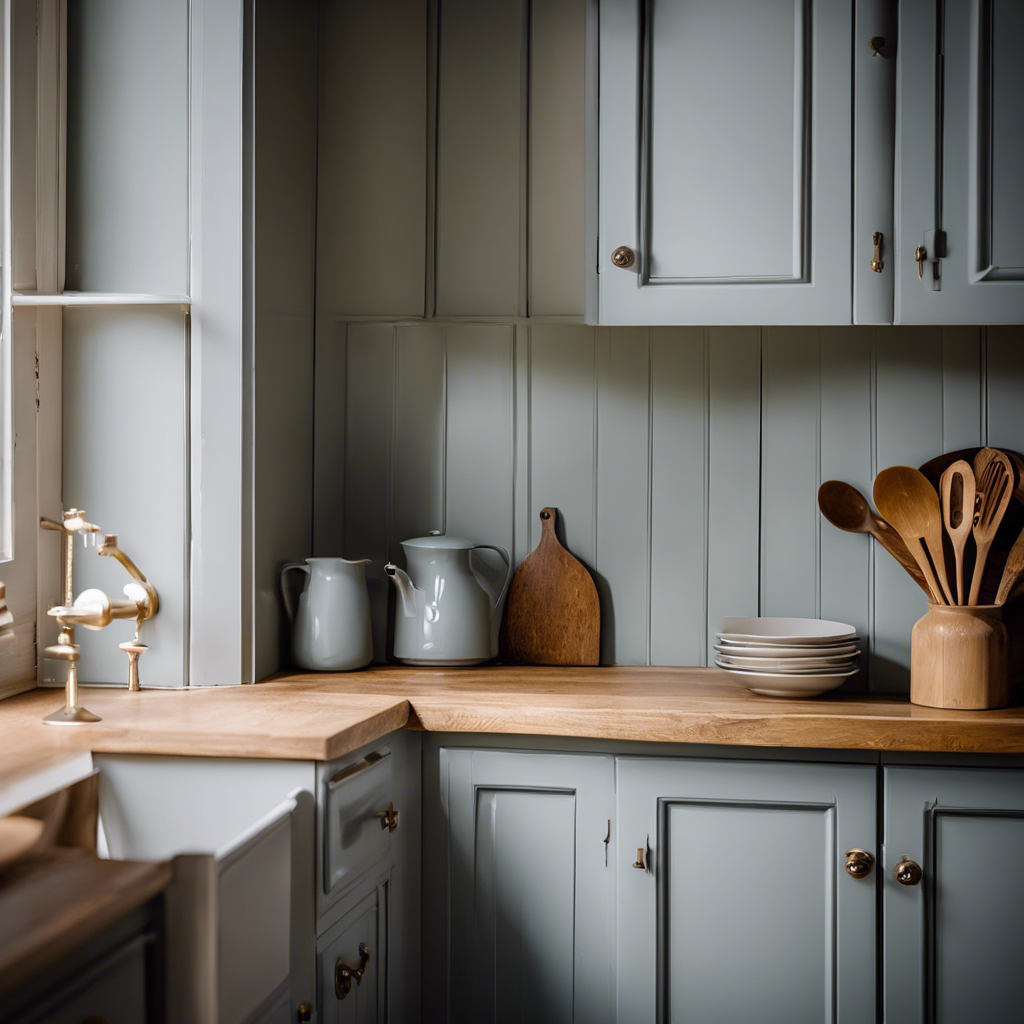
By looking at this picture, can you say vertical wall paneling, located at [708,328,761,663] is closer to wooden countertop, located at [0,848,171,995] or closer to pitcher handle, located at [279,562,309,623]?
pitcher handle, located at [279,562,309,623]

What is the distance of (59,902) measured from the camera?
769mm

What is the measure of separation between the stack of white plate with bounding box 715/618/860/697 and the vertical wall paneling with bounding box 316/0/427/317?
95 centimetres

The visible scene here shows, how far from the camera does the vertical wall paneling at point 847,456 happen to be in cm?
192

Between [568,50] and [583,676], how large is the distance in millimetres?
1244

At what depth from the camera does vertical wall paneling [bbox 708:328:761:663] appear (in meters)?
1.96

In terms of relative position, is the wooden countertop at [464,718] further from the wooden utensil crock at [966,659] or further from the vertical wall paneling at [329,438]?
the vertical wall paneling at [329,438]

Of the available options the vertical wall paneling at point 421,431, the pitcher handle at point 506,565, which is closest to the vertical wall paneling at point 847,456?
the pitcher handle at point 506,565

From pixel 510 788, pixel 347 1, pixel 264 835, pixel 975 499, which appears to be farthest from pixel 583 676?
pixel 347 1

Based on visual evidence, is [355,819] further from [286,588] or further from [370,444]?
[370,444]

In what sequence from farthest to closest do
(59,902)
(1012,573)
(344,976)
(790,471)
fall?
1. (790,471)
2. (1012,573)
3. (344,976)
4. (59,902)

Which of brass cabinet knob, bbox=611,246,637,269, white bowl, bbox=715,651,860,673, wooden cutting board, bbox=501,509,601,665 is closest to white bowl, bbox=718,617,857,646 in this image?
white bowl, bbox=715,651,860,673

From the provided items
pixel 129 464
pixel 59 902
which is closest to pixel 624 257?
pixel 129 464

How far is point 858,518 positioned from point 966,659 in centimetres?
38

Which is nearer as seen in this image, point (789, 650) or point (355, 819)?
point (355, 819)
